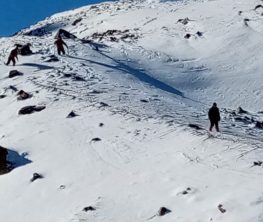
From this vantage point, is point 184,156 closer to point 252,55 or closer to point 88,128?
point 88,128

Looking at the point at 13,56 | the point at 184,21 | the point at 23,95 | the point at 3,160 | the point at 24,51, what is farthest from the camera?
the point at 184,21

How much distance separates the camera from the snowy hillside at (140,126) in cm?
1938

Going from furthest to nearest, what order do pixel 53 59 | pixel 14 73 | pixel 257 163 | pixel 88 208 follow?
pixel 53 59
pixel 14 73
pixel 257 163
pixel 88 208

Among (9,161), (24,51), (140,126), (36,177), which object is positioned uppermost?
(24,51)

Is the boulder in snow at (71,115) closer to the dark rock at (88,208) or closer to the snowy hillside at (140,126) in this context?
the snowy hillside at (140,126)

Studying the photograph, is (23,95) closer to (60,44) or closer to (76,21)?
(60,44)

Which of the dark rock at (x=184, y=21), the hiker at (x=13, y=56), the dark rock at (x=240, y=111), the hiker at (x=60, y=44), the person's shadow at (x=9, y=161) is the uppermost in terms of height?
the dark rock at (x=184, y=21)

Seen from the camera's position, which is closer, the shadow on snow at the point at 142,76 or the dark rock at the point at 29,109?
the dark rock at the point at 29,109

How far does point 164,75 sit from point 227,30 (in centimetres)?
1200

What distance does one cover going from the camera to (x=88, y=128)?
1107 inches

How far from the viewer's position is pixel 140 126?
90.2 feet

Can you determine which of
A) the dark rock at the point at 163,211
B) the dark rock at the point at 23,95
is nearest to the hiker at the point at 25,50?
the dark rock at the point at 23,95

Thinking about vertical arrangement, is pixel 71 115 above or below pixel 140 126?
above

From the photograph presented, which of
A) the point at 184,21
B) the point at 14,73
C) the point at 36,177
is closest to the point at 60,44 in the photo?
the point at 14,73
